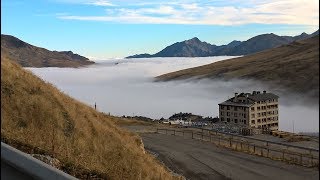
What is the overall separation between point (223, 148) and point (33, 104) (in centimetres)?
3187

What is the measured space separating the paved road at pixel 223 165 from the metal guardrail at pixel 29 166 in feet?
84.9

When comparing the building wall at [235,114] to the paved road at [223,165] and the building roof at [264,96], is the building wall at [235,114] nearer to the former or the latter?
the building roof at [264,96]

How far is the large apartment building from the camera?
3520cm

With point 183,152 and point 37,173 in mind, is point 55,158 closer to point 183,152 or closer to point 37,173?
point 37,173

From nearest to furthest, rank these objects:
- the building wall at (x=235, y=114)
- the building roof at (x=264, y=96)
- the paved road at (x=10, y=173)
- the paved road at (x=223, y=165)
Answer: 1. the paved road at (x=10, y=173)
2. the building roof at (x=264, y=96)
3. the paved road at (x=223, y=165)
4. the building wall at (x=235, y=114)

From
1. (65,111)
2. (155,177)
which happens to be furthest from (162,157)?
(155,177)

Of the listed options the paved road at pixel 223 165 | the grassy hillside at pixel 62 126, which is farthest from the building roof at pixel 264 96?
the grassy hillside at pixel 62 126

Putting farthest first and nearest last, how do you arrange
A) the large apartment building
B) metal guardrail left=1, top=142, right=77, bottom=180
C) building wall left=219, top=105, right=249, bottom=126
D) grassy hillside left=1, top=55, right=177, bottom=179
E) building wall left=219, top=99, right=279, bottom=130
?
building wall left=219, top=105, right=249, bottom=126, the large apartment building, building wall left=219, top=99, right=279, bottom=130, grassy hillside left=1, top=55, right=177, bottom=179, metal guardrail left=1, top=142, right=77, bottom=180

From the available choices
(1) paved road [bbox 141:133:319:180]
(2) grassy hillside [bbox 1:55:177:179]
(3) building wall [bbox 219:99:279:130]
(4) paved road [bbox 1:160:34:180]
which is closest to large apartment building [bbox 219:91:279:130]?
(3) building wall [bbox 219:99:279:130]

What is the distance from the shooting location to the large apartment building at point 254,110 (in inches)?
1386

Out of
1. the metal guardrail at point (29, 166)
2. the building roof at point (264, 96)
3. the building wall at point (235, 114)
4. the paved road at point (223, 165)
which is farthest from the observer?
the building wall at point (235, 114)

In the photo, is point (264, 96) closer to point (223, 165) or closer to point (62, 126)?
point (223, 165)

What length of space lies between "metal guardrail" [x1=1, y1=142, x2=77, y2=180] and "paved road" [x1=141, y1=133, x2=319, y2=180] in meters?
25.9

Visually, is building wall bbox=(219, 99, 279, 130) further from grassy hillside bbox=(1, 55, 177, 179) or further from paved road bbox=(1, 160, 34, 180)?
paved road bbox=(1, 160, 34, 180)
